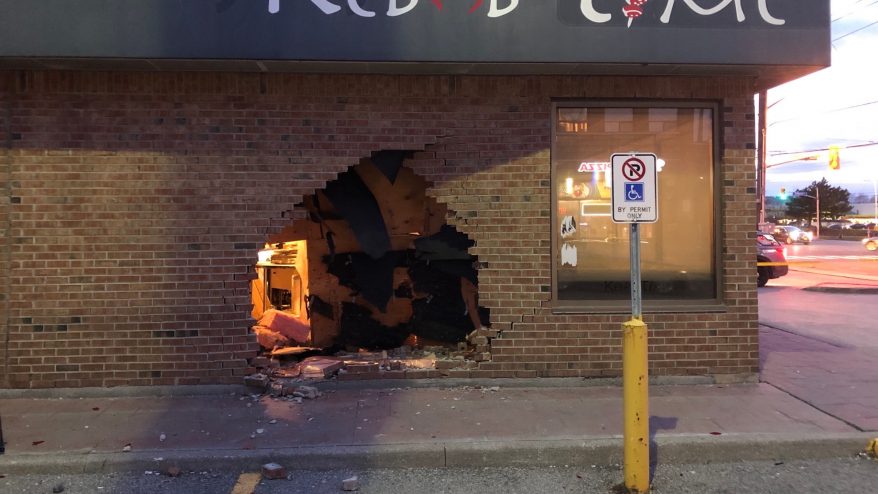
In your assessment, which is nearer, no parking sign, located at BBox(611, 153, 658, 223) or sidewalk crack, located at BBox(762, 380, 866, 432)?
no parking sign, located at BBox(611, 153, 658, 223)

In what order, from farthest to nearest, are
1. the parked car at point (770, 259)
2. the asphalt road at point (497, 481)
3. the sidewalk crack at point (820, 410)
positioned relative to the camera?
1. the parked car at point (770, 259)
2. the sidewalk crack at point (820, 410)
3. the asphalt road at point (497, 481)

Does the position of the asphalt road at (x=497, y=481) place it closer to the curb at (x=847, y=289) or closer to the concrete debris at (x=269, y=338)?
the concrete debris at (x=269, y=338)

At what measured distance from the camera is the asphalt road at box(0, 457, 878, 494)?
166 inches

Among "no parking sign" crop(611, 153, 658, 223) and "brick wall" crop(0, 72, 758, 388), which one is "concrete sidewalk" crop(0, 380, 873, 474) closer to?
"brick wall" crop(0, 72, 758, 388)

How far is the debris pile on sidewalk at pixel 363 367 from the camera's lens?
246 inches

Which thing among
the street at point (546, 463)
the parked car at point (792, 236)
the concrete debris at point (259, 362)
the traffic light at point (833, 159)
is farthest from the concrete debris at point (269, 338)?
the parked car at point (792, 236)

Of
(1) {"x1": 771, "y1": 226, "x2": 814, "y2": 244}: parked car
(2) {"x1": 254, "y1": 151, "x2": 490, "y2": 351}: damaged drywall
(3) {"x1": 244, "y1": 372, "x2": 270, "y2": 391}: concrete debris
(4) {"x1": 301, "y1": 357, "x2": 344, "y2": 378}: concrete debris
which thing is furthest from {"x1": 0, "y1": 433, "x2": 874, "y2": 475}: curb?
(1) {"x1": 771, "y1": 226, "x2": 814, "y2": 244}: parked car

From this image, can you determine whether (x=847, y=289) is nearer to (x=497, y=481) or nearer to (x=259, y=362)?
(x=497, y=481)

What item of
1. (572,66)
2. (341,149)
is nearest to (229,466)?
(341,149)

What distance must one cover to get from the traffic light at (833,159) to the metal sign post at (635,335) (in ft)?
97.3

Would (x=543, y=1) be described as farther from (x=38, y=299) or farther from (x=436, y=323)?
(x=38, y=299)

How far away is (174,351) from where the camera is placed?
609cm

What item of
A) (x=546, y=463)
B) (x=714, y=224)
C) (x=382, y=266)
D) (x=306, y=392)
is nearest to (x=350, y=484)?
(x=546, y=463)

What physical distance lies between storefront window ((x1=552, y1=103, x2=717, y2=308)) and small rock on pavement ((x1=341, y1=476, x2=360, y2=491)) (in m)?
2.92
